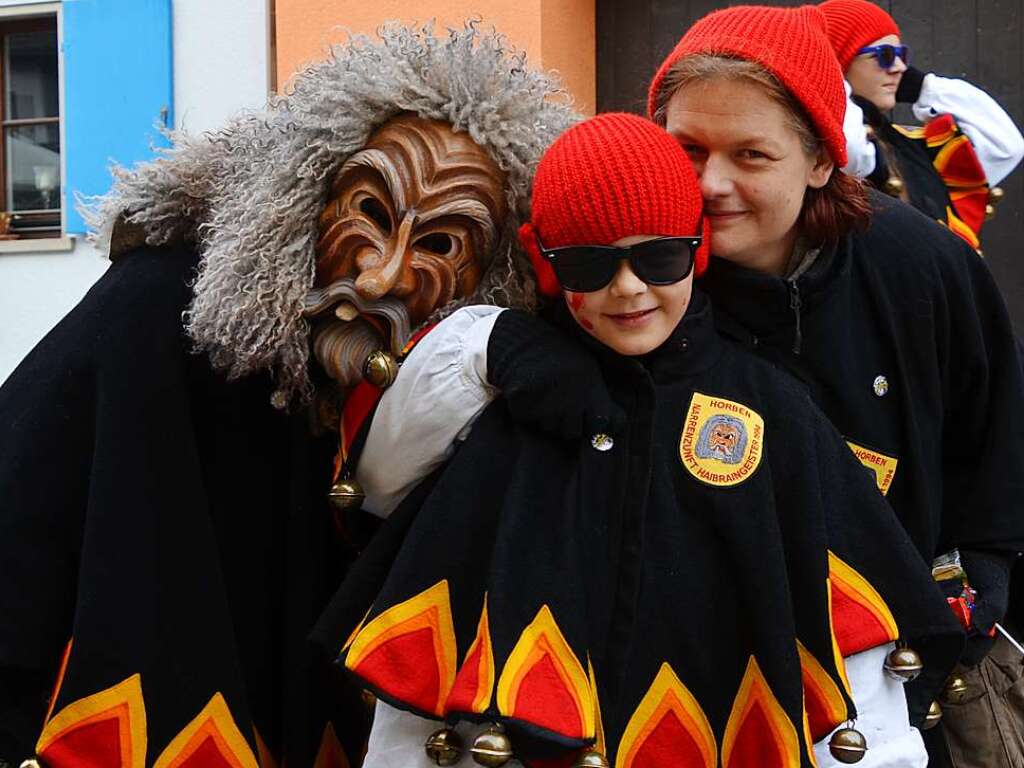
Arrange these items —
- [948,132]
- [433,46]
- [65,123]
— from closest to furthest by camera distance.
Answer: [433,46] → [948,132] → [65,123]

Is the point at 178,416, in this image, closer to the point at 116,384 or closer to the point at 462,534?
the point at 116,384

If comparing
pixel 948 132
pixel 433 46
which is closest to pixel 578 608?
pixel 433 46

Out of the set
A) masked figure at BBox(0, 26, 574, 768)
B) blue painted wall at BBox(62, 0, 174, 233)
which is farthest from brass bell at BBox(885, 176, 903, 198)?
blue painted wall at BBox(62, 0, 174, 233)

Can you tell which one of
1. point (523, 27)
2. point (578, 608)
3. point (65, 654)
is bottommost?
point (65, 654)

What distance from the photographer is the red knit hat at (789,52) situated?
77.2 inches

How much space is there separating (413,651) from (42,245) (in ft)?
17.4

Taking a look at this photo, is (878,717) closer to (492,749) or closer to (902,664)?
(902,664)

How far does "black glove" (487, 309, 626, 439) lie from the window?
550 cm

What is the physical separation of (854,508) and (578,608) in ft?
1.54

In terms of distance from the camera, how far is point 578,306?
6.18ft

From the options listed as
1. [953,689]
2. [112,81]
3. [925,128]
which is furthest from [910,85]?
[112,81]

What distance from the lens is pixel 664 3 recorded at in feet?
18.8

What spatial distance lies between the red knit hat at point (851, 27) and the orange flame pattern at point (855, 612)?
1848 millimetres

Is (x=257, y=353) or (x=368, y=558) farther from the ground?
(x=257, y=353)
